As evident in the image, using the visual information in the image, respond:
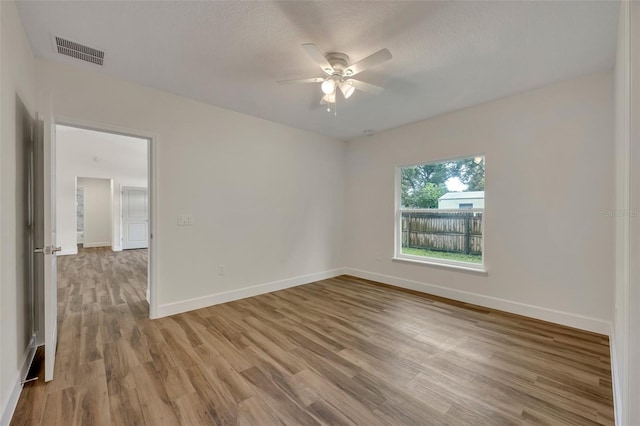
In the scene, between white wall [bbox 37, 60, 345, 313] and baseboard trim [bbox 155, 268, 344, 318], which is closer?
white wall [bbox 37, 60, 345, 313]

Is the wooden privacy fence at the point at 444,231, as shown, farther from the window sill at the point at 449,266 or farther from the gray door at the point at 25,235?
the gray door at the point at 25,235

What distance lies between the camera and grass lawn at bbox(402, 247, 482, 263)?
3615 mm

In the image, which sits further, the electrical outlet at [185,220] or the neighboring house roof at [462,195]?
the neighboring house roof at [462,195]

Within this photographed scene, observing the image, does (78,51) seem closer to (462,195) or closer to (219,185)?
(219,185)

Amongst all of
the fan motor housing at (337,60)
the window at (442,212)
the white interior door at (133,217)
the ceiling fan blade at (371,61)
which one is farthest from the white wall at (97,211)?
the ceiling fan blade at (371,61)

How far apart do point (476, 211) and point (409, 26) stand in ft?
8.37

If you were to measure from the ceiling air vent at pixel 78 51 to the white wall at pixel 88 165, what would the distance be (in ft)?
16.6

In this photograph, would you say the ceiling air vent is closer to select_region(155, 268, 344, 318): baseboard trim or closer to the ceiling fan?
the ceiling fan

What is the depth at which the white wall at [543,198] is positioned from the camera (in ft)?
8.67

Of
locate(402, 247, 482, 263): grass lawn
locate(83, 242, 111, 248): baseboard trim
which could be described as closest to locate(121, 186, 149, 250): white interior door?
locate(83, 242, 111, 248): baseboard trim

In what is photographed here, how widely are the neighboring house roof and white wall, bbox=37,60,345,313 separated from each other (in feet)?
6.56

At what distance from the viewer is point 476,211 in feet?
11.7

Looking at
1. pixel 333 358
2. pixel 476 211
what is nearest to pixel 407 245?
pixel 476 211

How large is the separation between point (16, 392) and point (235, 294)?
83.8 inches
